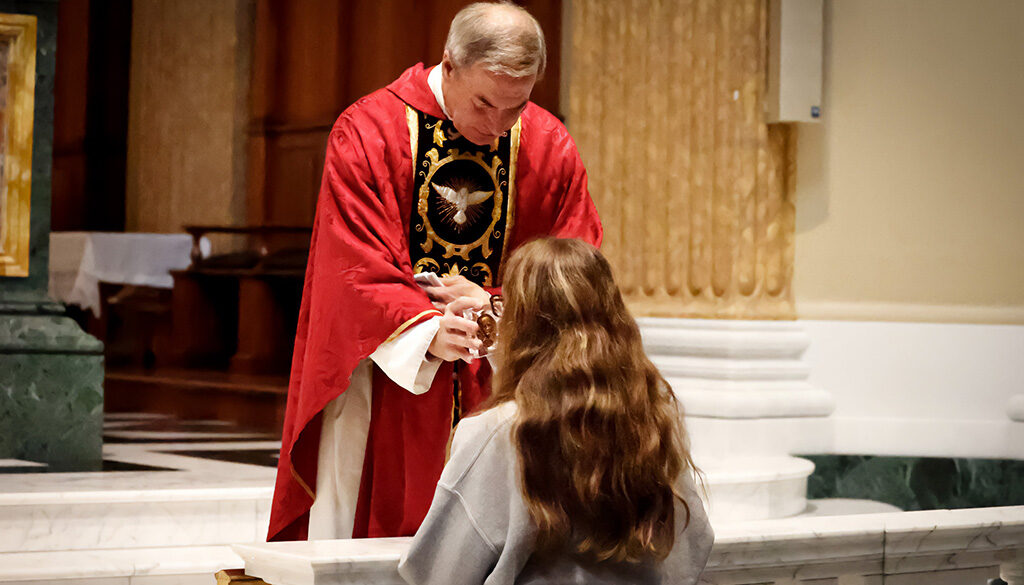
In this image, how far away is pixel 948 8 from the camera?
5.61 m

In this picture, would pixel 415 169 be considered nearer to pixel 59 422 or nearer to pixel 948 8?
pixel 59 422

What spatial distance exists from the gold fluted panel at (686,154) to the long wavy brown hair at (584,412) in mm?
3705

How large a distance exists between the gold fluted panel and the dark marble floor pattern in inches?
71.6

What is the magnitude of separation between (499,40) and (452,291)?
501 millimetres

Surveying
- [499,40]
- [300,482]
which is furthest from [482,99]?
[300,482]

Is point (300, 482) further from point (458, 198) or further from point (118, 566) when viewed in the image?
point (118, 566)

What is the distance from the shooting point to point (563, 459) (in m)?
1.74

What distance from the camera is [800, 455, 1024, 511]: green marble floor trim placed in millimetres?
5289

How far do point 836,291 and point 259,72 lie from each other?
4.46 m

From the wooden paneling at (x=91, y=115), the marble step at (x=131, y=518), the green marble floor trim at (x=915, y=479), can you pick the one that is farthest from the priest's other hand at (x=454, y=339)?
the wooden paneling at (x=91, y=115)

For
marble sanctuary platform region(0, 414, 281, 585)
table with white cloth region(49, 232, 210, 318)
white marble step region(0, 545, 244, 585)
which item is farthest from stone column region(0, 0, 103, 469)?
table with white cloth region(49, 232, 210, 318)

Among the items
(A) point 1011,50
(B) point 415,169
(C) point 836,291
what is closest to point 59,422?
(B) point 415,169

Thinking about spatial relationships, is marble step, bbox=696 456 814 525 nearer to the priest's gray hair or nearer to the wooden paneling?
the priest's gray hair

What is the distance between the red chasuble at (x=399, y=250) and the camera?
98.0 inches
